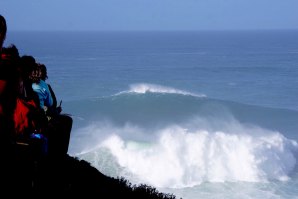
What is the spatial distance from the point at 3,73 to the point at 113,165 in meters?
20.5

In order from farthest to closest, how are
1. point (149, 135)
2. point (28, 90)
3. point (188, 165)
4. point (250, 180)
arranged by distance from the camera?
1. point (149, 135)
2. point (188, 165)
3. point (250, 180)
4. point (28, 90)

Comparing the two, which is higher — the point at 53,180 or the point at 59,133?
the point at 59,133

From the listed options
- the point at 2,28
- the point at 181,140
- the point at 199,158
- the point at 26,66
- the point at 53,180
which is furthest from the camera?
the point at 181,140

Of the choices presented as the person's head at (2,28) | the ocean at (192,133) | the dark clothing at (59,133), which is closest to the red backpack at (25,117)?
the person's head at (2,28)

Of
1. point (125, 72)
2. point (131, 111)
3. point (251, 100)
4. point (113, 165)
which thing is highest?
point (125, 72)

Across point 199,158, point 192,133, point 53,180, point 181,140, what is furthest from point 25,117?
point 192,133

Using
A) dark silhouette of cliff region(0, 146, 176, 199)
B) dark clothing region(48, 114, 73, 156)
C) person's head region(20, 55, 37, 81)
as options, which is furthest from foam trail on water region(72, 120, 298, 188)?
person's head region(20, 55, 37, 81)

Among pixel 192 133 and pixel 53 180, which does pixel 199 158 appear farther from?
pixel 53 180

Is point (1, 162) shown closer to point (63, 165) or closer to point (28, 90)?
point (28, 90)

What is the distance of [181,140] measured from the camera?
3012cm

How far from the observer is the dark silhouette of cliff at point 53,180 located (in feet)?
15.9

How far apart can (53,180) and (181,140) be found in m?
24.0

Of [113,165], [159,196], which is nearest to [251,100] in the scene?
[113,165]

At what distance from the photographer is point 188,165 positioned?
25.6 m
